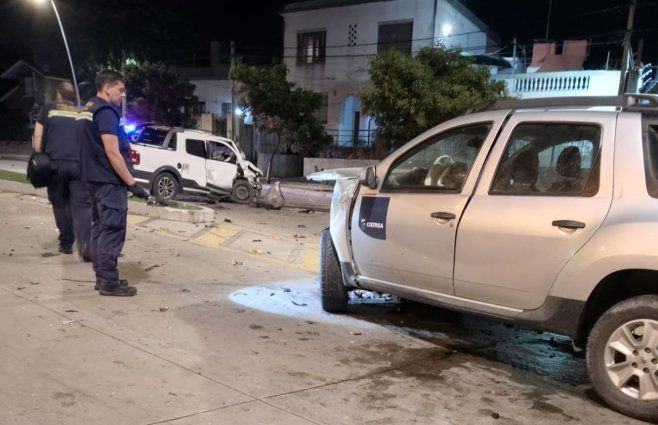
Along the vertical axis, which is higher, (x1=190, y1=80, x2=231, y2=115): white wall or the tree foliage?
(x1=190, y1=80, x2=231, y2=115): white wall

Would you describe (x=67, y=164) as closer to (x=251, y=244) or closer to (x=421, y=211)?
(x=251, y=244)

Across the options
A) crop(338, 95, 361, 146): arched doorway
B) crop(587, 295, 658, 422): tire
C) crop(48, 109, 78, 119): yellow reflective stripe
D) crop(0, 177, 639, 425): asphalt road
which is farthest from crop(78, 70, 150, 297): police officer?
crop(338, 95, 361, 146): arched doorway

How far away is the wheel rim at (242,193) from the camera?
47.1ft

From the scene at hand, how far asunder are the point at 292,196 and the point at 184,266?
11.4 meters

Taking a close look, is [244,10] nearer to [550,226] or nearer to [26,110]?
[26,110]

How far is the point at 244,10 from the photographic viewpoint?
42.5 metres

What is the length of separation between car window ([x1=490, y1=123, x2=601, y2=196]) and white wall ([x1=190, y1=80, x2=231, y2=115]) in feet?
99.7

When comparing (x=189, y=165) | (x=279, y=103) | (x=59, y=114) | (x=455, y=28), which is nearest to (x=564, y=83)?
(x=455, y=28)

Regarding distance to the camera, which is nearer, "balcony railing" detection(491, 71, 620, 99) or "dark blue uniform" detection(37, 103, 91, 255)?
"dark blue uniform" detection(37, 103, 91, 255)

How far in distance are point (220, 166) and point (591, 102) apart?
36.4 feet

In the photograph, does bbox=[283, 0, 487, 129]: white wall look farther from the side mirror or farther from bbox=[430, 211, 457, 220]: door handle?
bbox=[430, 211, 457, 220]: door handle

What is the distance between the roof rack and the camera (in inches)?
145

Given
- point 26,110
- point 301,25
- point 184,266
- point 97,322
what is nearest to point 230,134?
point 301,25

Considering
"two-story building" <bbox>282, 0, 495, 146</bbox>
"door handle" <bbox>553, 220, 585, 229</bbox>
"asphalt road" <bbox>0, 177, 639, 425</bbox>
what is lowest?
"asphalt road" <bbox>0, 177, 639, 425</bbox>
